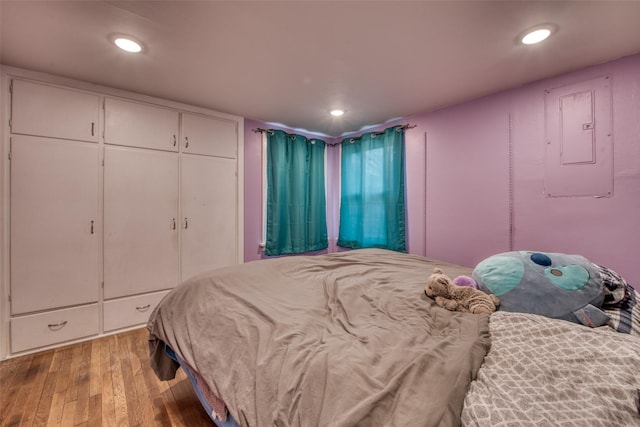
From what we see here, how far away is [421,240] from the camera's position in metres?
3.07

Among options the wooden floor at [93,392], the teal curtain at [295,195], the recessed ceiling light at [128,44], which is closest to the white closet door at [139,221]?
→ the wooden floor at [93,392]

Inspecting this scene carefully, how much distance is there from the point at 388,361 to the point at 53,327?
2.88 meters

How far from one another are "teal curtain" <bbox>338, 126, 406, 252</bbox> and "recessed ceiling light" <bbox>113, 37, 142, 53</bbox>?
8.41 feet

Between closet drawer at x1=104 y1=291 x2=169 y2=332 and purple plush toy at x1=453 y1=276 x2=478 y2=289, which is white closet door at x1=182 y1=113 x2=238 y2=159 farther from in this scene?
purple plush toy at x1=453 y1=276 x2=478 y2=289

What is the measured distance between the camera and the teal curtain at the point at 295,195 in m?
3.47

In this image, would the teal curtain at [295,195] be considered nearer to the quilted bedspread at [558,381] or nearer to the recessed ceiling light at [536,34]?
the recessed ceiling light at [536,34]

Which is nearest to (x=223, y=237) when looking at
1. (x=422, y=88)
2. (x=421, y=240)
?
(x=421, y=240)

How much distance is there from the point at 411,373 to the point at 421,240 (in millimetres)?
2518

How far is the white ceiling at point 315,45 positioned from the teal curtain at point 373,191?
0.83m

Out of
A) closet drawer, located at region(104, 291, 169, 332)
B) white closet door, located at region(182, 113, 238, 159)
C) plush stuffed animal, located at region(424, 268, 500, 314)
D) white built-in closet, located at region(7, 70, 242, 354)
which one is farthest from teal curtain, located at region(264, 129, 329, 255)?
plush stuffed animal, located at region(424, 268, 500, 314)

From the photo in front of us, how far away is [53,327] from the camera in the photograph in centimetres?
223

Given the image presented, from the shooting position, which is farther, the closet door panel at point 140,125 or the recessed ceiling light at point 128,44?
the closet door panel at point 140,125

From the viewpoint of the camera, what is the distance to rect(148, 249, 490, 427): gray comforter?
2.23 feet

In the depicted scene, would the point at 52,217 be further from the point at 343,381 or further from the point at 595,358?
the point at 595,358
